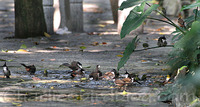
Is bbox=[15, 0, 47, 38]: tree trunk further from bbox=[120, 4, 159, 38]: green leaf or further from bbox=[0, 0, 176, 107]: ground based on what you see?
bbox=[120, 4, 159, 38]: green leaf

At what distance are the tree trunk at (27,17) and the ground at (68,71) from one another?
30 centimetres

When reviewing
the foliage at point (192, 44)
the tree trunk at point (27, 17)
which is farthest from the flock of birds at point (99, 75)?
the tree trunk at point (27, 17)

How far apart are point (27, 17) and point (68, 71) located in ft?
12.2

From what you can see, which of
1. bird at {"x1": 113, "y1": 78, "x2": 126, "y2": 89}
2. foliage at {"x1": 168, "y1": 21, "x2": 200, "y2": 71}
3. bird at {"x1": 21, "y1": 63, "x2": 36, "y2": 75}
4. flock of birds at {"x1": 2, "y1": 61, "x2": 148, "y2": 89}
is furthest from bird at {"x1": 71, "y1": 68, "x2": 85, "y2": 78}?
foliage at {"x1": 168, "y1": 21, "x2": 200, "y2": 71}

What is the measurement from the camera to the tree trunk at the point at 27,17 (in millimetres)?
8703

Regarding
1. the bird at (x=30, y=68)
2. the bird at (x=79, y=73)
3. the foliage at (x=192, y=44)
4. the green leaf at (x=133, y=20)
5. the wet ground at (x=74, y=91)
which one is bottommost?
the wet ground at (x=74, y=91)

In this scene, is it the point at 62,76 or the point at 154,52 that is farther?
the point at 154,52

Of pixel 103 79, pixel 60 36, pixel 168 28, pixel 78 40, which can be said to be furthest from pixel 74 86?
pixel 168 28

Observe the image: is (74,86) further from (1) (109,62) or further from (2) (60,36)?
(2) (60,36)

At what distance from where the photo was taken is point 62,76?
4969 mm

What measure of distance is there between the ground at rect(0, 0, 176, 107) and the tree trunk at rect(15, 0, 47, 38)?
0.97 feet

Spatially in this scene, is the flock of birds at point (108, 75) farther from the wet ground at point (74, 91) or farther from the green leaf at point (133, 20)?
the green leaf at point (133, 20)

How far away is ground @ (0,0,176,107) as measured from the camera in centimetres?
369

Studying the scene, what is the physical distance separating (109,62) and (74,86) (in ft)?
5.86
